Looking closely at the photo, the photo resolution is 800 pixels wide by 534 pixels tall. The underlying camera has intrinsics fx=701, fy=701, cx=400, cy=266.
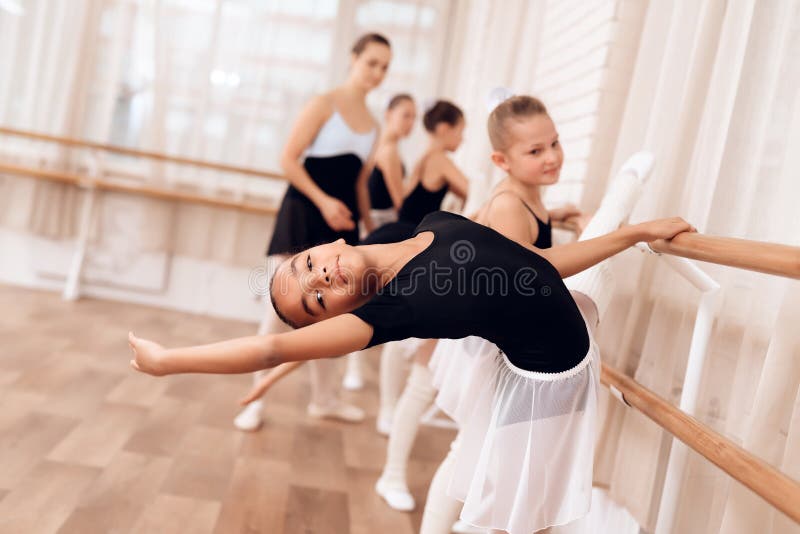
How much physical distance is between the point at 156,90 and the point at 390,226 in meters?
3.02

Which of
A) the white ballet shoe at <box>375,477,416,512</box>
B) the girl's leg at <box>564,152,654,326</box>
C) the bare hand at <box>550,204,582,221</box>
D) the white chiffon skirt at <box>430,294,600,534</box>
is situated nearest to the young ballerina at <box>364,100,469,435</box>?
the white ballet shoe at <box>375,477,416,512</box>

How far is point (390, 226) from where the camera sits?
1972mm

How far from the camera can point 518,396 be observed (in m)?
1.23

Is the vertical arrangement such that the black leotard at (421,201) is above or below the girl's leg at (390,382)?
above

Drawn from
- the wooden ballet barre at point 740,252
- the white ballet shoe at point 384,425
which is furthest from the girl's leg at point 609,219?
the white ballet shoe at point 384,425

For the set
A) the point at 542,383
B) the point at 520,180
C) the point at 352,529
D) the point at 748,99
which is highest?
the point at 748,99

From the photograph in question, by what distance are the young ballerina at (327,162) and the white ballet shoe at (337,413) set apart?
31cm

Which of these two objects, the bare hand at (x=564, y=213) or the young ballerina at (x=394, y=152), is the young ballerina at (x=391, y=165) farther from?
the bare hand at (x=564, y=213)

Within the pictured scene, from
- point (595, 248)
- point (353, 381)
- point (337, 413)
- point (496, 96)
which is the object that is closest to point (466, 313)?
point (595, 248)

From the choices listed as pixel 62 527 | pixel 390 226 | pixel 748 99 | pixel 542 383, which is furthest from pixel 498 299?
pixel 62 527

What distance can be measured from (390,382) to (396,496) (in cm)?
76

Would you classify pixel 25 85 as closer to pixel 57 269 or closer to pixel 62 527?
pixel 57 269

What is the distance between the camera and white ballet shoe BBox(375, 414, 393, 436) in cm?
277

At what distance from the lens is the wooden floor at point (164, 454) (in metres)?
1.81
